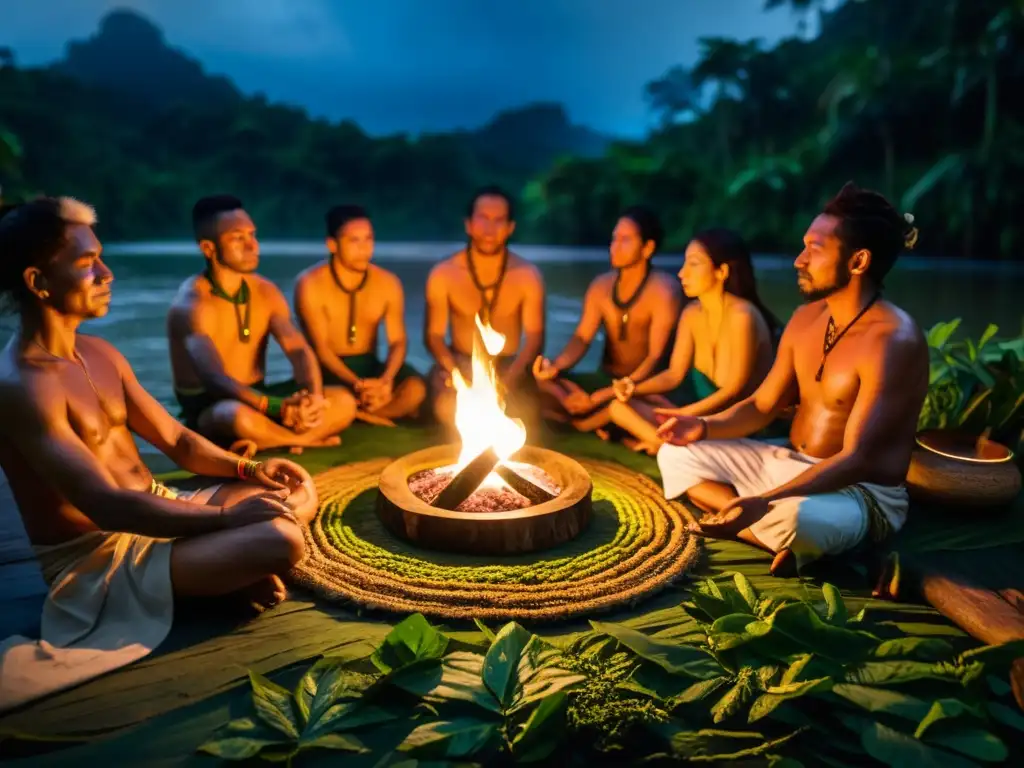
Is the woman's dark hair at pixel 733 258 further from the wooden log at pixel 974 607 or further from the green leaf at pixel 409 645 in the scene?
the green leaf at pixel 409 645

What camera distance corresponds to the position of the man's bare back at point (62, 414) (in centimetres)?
251

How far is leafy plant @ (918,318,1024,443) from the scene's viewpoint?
178 inches

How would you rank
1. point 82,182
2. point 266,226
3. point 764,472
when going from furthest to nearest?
point 266,226 < point 82,182 < point 764,472

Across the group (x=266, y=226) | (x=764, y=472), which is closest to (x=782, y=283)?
(x=764, y=472)

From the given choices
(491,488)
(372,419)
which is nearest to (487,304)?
(372,419)

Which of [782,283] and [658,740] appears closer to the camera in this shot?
[658,740]

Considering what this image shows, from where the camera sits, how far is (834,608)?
269 cm

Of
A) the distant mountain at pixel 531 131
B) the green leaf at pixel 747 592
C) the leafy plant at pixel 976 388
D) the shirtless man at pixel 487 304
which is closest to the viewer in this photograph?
the green leaf at pixel 747 592

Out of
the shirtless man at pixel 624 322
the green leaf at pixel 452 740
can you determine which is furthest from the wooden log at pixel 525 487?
the green leaf at pixel 452 740

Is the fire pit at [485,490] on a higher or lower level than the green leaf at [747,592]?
higher

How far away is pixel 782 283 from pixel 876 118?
32.8 feet

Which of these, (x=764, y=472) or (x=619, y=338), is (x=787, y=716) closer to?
(x=764, y=472)

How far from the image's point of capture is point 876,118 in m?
24.5

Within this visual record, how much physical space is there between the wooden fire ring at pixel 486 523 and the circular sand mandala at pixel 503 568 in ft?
0.20
